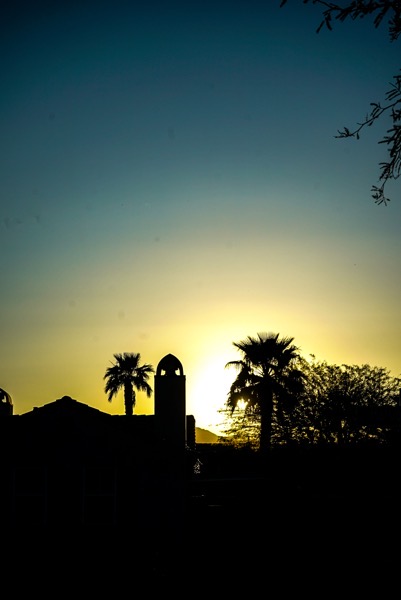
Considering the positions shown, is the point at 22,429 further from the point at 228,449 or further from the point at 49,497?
the point at 228,449

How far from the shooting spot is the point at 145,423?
24906mm

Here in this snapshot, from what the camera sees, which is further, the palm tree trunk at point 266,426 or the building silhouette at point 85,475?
the palm tree trunk at point 266,426

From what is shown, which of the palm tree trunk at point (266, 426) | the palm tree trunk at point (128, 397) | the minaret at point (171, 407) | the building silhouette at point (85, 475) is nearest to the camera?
the building silhouette at point (85, 475)

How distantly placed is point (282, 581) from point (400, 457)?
2127 cm

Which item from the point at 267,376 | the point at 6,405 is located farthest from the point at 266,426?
the point at 6,405

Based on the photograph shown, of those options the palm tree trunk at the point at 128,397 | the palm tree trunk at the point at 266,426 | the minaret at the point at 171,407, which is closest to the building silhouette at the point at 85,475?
the minaret at the point at 171,407

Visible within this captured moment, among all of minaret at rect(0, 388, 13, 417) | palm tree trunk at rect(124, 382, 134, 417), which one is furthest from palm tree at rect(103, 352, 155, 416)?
minaret at rect(0, 388, 13, 417)

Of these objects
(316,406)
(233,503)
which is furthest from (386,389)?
(233,503)

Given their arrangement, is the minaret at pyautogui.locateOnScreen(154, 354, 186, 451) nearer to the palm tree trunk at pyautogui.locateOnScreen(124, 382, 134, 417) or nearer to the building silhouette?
the building silhouette

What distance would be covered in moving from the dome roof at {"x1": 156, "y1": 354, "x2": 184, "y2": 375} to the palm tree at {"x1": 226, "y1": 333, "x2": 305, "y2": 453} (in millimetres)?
19382

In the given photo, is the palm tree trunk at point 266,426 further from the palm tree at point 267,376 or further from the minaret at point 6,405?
the minaret at point 6,405

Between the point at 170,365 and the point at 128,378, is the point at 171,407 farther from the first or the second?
the point at 128,378

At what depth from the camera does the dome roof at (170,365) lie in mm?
24156

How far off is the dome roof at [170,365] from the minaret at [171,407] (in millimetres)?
341
